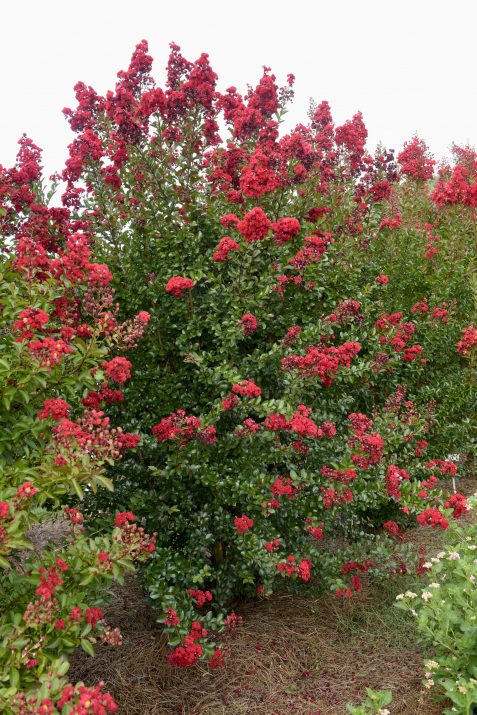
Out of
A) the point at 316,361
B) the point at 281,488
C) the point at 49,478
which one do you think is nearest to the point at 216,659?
the point at 281,488

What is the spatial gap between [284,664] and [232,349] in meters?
1.89

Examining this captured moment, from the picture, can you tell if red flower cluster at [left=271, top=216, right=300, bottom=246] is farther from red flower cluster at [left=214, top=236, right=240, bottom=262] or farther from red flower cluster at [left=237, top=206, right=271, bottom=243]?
red flower cluster at [left=214, top=236, right=240, bottom=262]

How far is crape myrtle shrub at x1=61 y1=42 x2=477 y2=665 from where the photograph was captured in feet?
11.1

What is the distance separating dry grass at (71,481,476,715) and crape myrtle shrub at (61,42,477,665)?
262mm

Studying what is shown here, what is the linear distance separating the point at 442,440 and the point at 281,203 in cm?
284

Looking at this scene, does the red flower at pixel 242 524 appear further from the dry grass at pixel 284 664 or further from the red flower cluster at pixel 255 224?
the red flower cluster at pixel 255 224

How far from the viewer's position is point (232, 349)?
11.8 feet

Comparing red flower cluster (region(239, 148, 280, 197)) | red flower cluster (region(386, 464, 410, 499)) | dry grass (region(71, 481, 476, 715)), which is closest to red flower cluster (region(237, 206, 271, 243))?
red flower cluster (region(239, 148, 280, 197))

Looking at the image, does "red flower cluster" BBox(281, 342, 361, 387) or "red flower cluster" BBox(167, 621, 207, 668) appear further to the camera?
"red flower cluster" BBox(281, 342, 361, 387)

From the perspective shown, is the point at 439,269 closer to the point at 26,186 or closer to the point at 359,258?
the point at 359,258

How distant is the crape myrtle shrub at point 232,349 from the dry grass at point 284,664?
26cm

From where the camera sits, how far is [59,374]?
2.65 m

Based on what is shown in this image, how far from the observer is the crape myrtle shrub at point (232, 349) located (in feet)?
11.1

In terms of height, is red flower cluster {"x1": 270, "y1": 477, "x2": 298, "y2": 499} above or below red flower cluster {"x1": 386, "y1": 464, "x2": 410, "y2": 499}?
above
